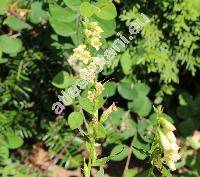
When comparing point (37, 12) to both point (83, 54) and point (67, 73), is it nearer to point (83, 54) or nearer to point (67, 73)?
point (67, 73)

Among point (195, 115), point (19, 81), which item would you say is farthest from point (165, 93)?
point (19, 81)

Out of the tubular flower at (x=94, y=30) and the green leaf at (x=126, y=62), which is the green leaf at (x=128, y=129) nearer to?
the green leaf at (x=126, y=62)

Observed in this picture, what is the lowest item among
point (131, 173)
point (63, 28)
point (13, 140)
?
point (131, 173)

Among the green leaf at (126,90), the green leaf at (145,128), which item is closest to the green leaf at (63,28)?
the green leaf at (126,90)

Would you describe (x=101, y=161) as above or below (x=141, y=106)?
above

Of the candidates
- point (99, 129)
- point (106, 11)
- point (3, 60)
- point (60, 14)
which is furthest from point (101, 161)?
point (3, 60)
